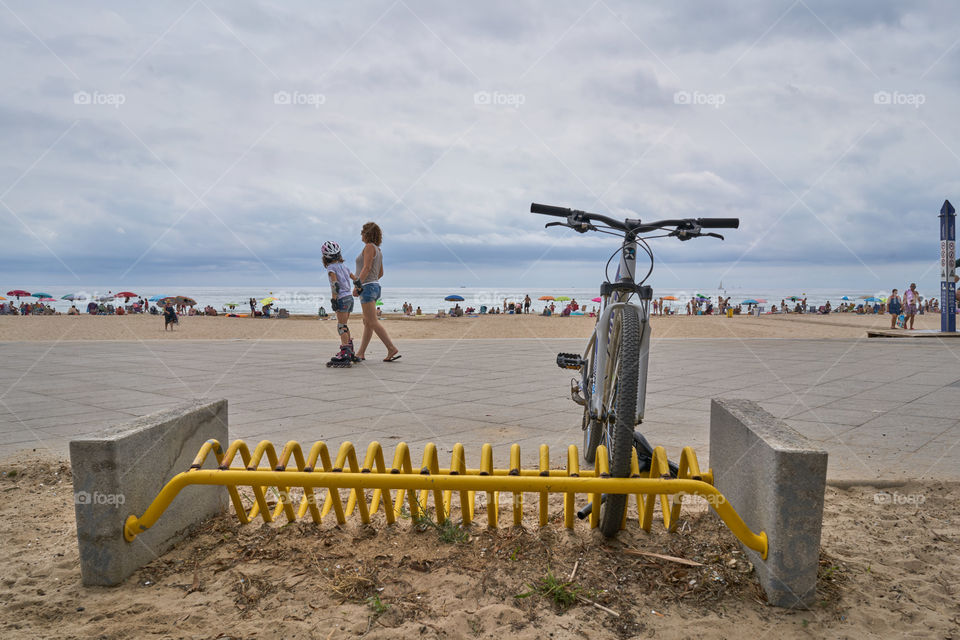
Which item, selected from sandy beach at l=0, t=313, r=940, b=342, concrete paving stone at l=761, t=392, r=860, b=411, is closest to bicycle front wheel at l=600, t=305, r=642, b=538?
concrete paving stone at l=761, t=392, r=860, b=411

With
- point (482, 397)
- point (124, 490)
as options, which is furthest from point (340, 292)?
point (124, 490)

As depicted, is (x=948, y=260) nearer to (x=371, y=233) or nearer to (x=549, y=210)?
(x=371, y=233)

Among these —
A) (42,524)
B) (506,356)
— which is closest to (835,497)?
(42,524)

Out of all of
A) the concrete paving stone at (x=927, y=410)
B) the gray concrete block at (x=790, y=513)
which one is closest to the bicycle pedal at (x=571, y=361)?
the gray concrete block at (x=790, y=513)

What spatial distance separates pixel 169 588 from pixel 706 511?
8.43ft

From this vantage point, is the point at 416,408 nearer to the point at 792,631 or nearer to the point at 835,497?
the point at 835,497

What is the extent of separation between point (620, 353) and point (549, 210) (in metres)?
1.17

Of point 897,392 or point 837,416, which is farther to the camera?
point 897,392

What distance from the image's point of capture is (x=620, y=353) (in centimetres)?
288

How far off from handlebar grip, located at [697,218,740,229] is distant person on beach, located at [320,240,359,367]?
6.85 m

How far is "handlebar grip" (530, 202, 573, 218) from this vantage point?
3645 mm

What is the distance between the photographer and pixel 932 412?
5867 millimetres

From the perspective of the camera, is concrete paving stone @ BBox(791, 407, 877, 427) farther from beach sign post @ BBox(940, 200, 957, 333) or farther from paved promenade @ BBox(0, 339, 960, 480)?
beach sign post @ BBox(940, 200, 957, 333)

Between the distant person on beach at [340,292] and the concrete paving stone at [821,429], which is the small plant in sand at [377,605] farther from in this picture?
the distant person on beach at [340,292]
